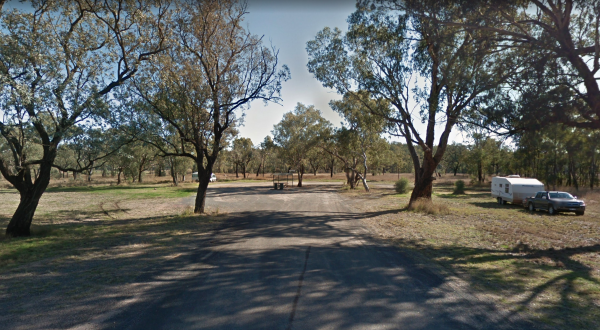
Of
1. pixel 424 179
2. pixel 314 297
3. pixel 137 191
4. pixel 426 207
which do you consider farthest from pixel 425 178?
pixel 137 191

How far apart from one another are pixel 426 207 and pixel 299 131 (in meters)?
30.3

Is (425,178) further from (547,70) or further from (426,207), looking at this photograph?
(547,70)

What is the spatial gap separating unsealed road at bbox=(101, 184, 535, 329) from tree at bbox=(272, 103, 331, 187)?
36.6 m

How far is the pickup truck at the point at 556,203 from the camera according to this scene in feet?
62.2

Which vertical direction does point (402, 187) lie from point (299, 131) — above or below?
below

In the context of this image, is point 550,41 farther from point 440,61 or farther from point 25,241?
point 25,241

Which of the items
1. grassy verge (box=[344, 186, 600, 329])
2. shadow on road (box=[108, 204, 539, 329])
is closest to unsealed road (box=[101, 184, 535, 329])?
shadow on road (box=[108, 204, 539, 329])

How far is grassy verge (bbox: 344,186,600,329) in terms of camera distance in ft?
16.6

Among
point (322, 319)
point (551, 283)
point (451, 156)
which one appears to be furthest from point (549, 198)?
point (451, 156)

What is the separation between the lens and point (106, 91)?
13.0 meters

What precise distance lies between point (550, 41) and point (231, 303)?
34.5ft

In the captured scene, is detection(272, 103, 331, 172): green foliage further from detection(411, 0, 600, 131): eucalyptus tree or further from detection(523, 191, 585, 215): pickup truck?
detection(411, 0, 600, 131): eucalyptus tree

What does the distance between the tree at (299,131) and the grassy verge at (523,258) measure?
30497mm

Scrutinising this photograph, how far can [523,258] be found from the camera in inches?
329
